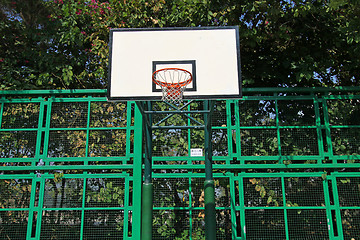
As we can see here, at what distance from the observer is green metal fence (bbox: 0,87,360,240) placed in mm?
5762

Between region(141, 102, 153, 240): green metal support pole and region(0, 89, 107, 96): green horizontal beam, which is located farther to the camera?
region(0, 89, 107, 96): green horizontal beam

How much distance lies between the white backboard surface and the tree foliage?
1.32m

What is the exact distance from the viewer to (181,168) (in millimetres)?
5914

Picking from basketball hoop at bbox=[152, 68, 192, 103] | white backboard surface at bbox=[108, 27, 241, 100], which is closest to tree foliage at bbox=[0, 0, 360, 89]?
white backboard surface at bbox=[108, 27, 241, 100]

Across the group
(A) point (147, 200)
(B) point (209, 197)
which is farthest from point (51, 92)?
(B) point (209, 197)

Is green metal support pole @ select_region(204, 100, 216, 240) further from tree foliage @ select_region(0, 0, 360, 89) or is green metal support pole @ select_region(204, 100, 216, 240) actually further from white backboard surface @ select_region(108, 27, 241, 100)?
tree foliage @ select_region(0, 0, 360, 89)

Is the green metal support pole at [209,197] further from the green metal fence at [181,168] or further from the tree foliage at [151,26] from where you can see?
the tree foliage at [151,26]

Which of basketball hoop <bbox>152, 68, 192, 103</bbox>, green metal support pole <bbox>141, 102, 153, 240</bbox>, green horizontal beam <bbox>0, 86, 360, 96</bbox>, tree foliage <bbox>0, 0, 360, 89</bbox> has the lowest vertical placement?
green metal support pole <bbox>141, 102, 153, 240</bbox>

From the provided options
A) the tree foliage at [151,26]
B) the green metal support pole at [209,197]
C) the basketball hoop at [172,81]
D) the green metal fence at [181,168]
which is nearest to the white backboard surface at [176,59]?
the basketball hoop at [172,81]

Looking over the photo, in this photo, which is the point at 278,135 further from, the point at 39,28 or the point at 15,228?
the point at 39,28

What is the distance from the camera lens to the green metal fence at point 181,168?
18.9ft

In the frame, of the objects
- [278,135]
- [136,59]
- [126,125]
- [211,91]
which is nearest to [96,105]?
[126,125]

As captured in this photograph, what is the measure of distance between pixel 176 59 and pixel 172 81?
0.41m

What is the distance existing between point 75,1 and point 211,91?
524 centimetres
